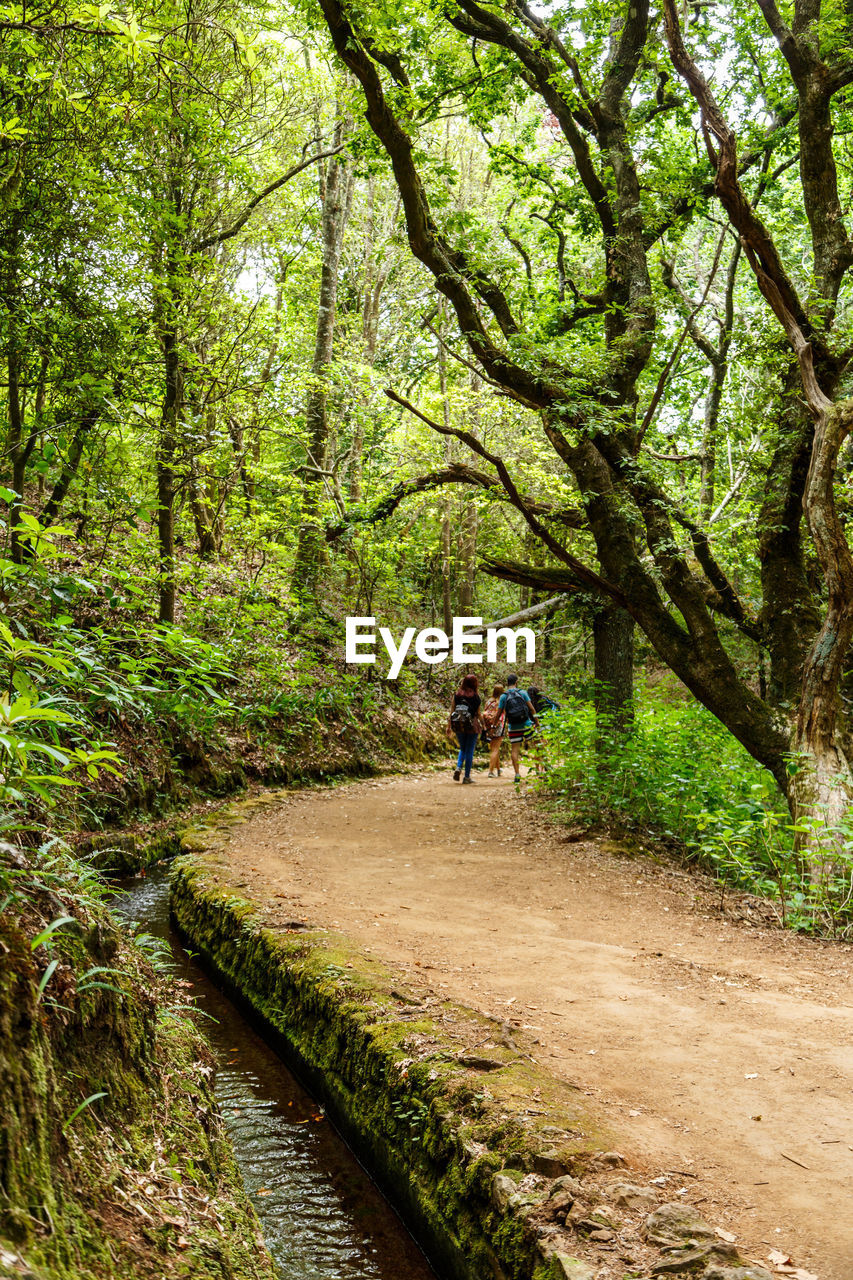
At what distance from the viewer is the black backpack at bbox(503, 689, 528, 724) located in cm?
1511

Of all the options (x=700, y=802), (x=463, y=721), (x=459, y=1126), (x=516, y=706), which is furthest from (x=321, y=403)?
(x=459, y=1126)

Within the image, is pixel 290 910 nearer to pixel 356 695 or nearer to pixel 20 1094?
pixel 20 1094

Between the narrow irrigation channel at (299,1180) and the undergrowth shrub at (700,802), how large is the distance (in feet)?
14.3

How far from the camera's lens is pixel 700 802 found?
372 inches

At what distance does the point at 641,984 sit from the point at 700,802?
4.22m

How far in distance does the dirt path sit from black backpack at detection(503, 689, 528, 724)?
4.19m

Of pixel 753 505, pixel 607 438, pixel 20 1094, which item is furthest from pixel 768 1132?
pixel 753 505

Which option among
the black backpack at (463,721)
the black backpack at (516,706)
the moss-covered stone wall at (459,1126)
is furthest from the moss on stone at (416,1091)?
the black backpack at (463,721)

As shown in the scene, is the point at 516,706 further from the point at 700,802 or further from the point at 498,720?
the point at 700,802

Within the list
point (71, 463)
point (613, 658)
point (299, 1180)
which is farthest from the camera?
point (613, 658)

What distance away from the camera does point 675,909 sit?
774cm

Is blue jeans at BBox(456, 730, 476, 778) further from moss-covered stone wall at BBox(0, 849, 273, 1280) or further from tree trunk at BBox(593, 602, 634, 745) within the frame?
moss-covered stone wall at BBox(0, 849, 273, 1280)

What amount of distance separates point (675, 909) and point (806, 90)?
8663mm

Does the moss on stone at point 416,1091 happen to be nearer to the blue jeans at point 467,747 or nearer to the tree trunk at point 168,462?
the tree trunk at point 168,462
